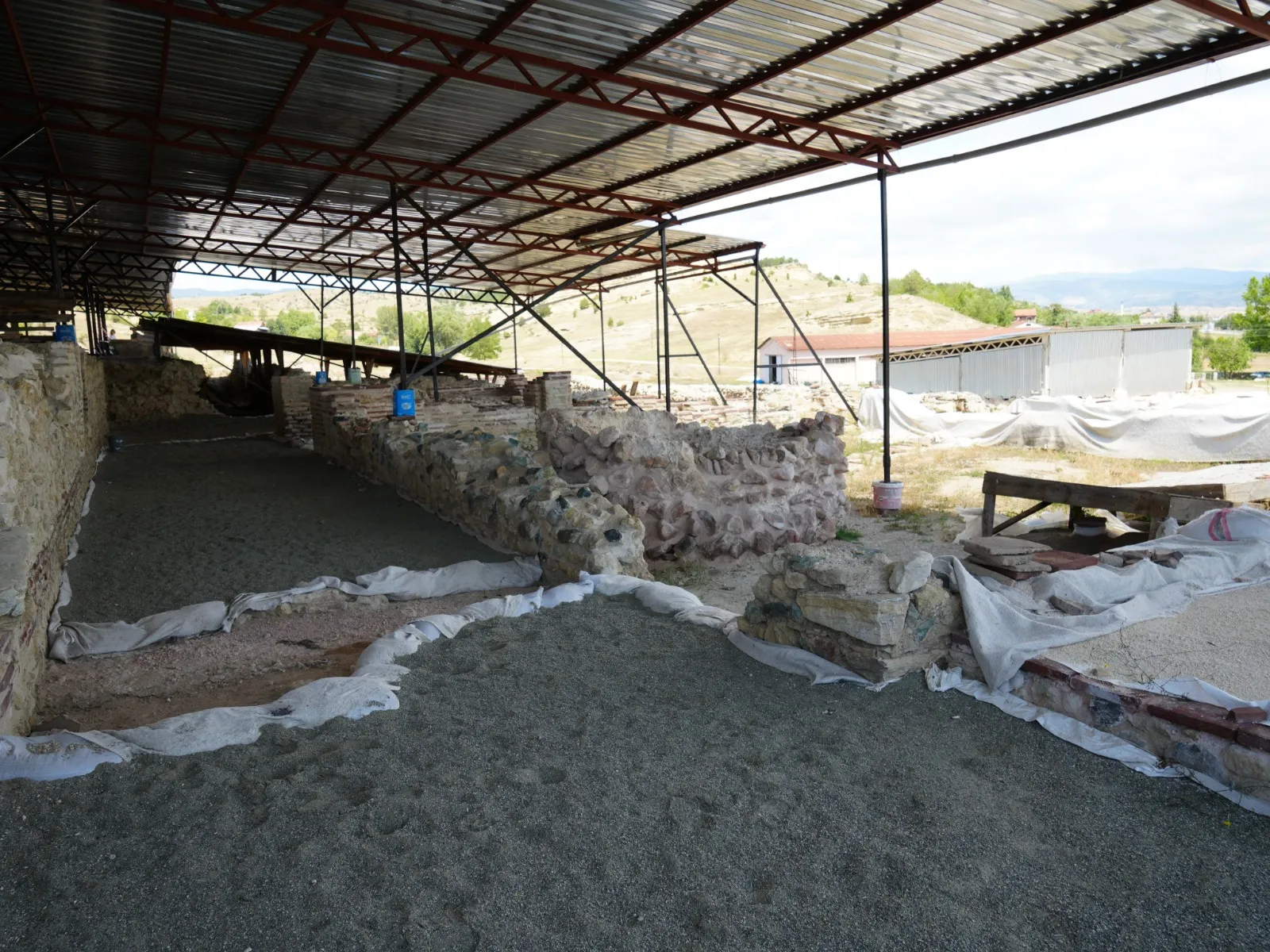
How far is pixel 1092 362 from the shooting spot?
2480cm

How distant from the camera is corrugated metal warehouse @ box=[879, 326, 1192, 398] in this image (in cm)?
2461

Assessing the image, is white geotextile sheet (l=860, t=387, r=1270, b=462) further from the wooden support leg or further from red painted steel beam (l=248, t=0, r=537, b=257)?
red painted steel beam (l=248, t=0, r=537, b=257)

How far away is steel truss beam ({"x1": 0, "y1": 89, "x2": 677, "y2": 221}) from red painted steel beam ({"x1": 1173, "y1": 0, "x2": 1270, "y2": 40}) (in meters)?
8.83

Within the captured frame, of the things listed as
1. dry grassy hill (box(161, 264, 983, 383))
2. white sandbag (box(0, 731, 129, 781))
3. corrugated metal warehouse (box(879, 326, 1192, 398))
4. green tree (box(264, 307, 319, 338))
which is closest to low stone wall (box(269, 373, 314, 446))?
white sandbag (box(0, 731, 129, 781))

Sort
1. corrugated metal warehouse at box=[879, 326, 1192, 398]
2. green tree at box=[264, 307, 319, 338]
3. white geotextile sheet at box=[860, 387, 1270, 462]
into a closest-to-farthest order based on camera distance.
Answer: white geotextile sheet at box=[860, 387, 1270, 462]
corrugated metal warehouse at box=[879, 326, 1192, 398]
green tree at box=[264, 307, 319, 338]

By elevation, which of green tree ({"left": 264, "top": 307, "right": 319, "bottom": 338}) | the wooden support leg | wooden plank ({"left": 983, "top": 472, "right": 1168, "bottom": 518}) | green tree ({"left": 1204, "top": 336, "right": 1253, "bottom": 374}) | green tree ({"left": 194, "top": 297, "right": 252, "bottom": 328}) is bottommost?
the wooden support leg

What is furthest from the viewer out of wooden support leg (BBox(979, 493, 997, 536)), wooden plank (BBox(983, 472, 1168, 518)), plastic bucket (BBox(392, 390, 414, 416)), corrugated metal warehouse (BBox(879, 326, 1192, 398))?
corrugated metal warehouse (BBox(879, 326, 1192, 398))

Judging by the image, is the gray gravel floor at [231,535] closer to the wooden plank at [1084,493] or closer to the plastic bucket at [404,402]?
the plastic bucket at [404,402]

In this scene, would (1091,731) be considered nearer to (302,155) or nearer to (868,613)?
(868,613)

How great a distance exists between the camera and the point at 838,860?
262 cm

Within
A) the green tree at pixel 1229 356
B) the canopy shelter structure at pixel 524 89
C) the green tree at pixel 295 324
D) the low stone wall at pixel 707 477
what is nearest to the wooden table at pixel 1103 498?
the low stone wall at pixel 707 477

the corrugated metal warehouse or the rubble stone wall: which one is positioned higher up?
the corrugated metal warehouse

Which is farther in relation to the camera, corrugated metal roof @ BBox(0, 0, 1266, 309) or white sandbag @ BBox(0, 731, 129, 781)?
corrugated metal roof @ BBox(0, 0, 1266, 309)

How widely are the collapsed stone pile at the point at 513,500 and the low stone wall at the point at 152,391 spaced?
12358 millimetres
